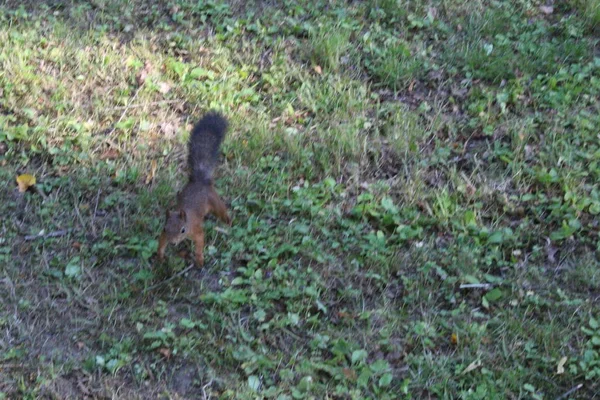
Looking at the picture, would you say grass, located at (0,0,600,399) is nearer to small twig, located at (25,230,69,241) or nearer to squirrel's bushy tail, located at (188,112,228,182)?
small twig, located at (25,230,69,241)

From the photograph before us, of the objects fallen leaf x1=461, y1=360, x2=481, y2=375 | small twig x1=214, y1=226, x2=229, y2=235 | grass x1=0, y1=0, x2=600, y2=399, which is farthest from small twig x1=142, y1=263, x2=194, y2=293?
fallen leaf x1=461, y1=360, x2=481, y2=375

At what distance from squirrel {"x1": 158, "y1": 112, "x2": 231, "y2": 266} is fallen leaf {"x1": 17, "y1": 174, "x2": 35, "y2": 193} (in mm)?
1034

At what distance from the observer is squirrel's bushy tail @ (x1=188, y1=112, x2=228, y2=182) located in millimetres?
4711

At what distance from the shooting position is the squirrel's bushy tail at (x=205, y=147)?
471 cm

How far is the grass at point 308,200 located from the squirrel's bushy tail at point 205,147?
1.20 feet

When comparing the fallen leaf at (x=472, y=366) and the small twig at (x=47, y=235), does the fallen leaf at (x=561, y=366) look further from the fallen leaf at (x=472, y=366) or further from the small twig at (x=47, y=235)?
the small twig at (x=47, y=235)

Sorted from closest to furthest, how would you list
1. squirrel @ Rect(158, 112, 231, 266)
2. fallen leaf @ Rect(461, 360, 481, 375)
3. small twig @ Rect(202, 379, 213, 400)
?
1. small twig @ Rect(202, 379, 213, 400)
2. fallen leaf @ Rect(461, 360, 481, 375)
3. squirrel @ Rect(158, 112, 231, 266)

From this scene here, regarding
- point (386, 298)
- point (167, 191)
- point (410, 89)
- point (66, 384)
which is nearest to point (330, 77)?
point (410, 89)

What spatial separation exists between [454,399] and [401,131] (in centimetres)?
218

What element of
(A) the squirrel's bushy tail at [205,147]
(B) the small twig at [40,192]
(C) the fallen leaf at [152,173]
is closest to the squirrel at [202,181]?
(A) the squirrel's bushy tail at [205,147]

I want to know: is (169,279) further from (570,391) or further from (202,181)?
(570,391)

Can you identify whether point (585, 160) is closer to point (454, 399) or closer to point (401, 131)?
point (401, 131)

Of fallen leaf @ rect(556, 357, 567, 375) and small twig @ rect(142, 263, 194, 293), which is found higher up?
fallen leaf @ rect(556, 357, 567, 375)

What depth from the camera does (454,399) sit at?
154 inches
